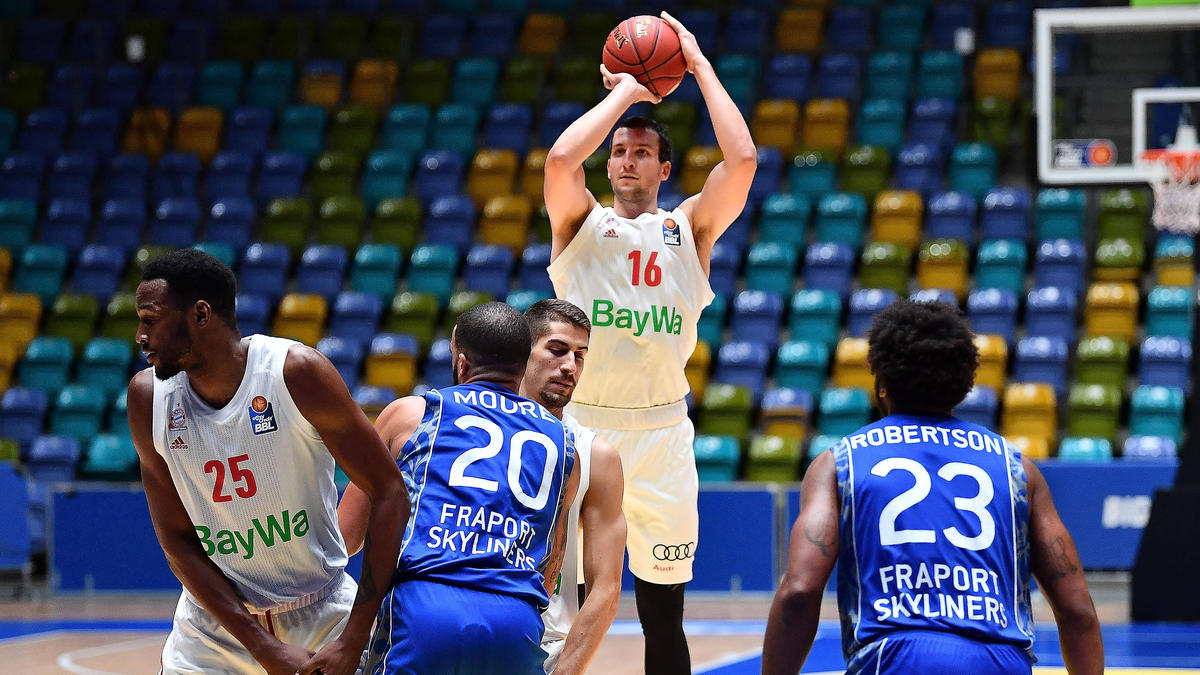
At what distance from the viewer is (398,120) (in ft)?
48.2

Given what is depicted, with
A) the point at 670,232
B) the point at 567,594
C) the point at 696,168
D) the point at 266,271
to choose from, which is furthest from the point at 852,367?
the point at 567,594

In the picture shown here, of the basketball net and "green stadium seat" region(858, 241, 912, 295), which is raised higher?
the basketball net

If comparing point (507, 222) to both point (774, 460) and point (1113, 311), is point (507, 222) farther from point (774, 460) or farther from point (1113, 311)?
point (1113, 311)

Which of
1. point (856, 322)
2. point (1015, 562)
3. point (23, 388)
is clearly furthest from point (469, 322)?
point (23, 388)

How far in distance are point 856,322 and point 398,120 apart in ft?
18.6

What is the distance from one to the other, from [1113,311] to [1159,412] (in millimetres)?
1175

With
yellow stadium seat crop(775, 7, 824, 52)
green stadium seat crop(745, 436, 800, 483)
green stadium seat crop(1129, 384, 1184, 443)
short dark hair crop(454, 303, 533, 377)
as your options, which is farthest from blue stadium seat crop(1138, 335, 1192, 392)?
short dark hair crop(454, 303, 533, 377)

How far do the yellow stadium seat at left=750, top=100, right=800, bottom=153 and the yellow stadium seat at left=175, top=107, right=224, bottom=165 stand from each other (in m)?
5.80

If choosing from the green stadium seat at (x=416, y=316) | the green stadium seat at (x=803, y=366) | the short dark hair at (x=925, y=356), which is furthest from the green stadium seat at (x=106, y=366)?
the short dark hair at (x=925, y=356)

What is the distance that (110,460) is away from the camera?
1137cm

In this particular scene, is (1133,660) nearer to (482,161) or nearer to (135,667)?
(135,667)

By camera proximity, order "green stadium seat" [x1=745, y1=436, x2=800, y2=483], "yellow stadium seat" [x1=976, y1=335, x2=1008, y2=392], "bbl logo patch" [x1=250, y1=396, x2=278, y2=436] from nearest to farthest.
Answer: "bbl logo patch" [x1=250, y1=396, x2=278, y2=436] < "green stadium seat" [x1=745, y1=436, x2=800, y2=483] < "yellow stadium seat" [x1=976, y1=335, x2=1008, y2=392]

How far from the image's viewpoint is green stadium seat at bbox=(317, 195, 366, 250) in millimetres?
13734

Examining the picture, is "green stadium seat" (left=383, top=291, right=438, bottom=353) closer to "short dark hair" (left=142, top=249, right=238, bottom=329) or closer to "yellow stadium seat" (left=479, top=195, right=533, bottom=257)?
"yellow stadium seat" (left=479, top=195, right=533, bottom=257)
